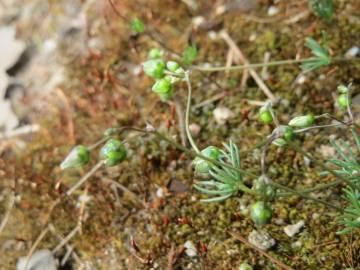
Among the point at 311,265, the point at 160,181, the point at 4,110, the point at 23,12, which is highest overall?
the point at 23,12

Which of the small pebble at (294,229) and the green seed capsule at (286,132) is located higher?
the green seed capsule at (286,132)

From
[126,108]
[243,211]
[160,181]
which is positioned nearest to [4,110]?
[126,108]

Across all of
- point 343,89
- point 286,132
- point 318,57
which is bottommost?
point 318,57

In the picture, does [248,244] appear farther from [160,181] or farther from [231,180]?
[160,181]

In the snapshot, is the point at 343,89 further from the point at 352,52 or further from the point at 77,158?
the point at 77,158

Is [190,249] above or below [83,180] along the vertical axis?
below

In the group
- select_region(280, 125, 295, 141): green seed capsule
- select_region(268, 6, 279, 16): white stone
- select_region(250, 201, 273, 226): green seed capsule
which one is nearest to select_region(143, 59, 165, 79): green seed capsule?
select_region(280, 125, 295, 141): green seed capsule

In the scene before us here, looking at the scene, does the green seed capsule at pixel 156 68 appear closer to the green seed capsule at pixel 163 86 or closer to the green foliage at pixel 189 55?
the green seed capsule at pixel 163 86

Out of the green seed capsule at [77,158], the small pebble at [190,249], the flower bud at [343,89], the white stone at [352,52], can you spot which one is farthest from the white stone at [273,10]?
the green seed capsule at [77,158]

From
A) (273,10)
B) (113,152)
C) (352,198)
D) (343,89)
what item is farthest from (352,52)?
(113,152)
